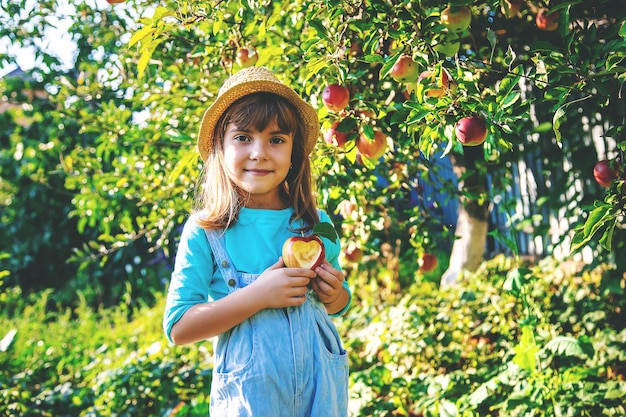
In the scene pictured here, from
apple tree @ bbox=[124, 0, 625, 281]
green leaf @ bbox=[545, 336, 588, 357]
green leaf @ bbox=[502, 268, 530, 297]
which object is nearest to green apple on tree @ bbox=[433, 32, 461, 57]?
apple tree @ bbox=[124, 0, 625, 281]

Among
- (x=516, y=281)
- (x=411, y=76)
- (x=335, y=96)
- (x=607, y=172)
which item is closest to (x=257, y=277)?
(x=335, y=96)

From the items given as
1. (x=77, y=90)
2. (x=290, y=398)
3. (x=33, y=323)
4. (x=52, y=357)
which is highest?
(x=77, y=90)

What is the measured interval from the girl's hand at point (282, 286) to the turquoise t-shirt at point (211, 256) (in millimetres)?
93

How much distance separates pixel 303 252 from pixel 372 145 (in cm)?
58

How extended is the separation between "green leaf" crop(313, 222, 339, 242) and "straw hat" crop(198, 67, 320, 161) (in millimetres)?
310

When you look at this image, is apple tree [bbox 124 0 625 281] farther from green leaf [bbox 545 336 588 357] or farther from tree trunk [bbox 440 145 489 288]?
green leaf [bbox 545 336 588 357]

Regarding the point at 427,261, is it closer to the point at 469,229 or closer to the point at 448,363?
the point at 448,363

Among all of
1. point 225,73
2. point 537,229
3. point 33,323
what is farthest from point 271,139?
point 33,323

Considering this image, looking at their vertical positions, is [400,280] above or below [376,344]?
above

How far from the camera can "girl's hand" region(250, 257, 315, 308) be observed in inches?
49.3

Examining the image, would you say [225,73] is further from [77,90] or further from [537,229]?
[537,229]

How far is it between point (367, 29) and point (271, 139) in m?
0.40

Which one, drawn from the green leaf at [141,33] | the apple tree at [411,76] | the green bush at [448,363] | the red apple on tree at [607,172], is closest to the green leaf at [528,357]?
the green bush at [448,363]

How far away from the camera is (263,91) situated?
1481mm
